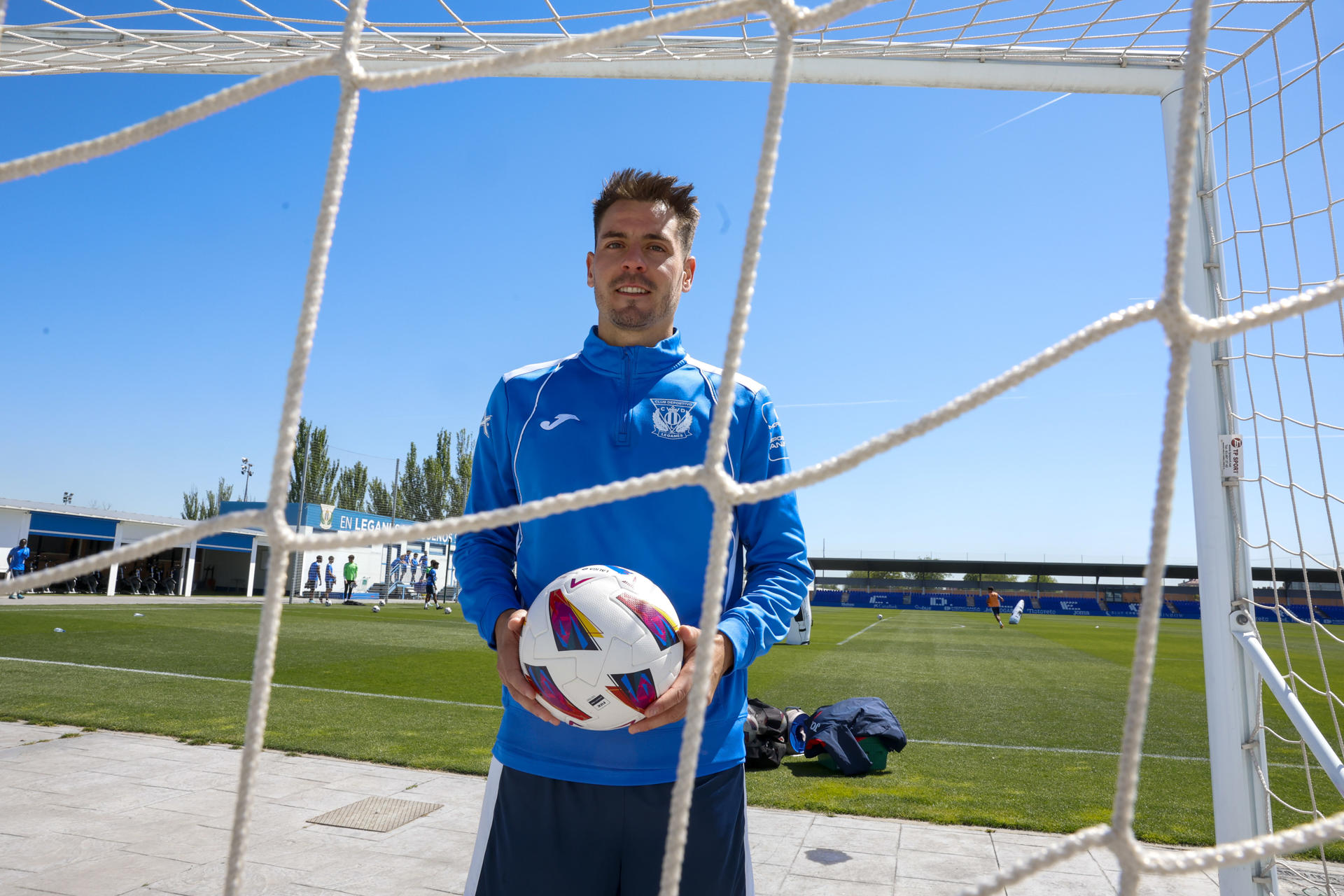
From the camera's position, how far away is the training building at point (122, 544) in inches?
955

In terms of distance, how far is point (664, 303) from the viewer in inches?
76.4

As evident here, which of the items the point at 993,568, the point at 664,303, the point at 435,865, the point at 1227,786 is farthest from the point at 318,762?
the point at 993,568

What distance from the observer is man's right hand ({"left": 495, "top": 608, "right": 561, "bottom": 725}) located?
1664 mm

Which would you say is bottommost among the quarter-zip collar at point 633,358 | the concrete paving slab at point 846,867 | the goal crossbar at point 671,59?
the concrete paving slab at point 846,867

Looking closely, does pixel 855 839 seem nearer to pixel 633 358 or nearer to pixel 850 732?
pixel 850 732

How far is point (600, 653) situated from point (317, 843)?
9.11 ft

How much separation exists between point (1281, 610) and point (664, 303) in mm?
2460

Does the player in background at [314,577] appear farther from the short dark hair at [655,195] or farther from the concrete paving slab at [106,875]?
the short dark hair at [655,195]

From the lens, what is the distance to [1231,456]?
2.62 meters

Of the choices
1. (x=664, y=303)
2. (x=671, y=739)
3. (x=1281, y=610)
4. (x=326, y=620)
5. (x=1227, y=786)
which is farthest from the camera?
(x=326, y=620)

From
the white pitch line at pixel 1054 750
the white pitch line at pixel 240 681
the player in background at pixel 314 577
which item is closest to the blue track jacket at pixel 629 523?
the white pitch line at pixel 1054 750

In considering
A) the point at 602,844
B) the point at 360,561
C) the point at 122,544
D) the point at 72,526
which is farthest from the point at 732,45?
the point at 360,561

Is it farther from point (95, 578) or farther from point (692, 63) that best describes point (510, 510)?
point (95, 578)

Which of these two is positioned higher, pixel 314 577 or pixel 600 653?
pixel 600 653
